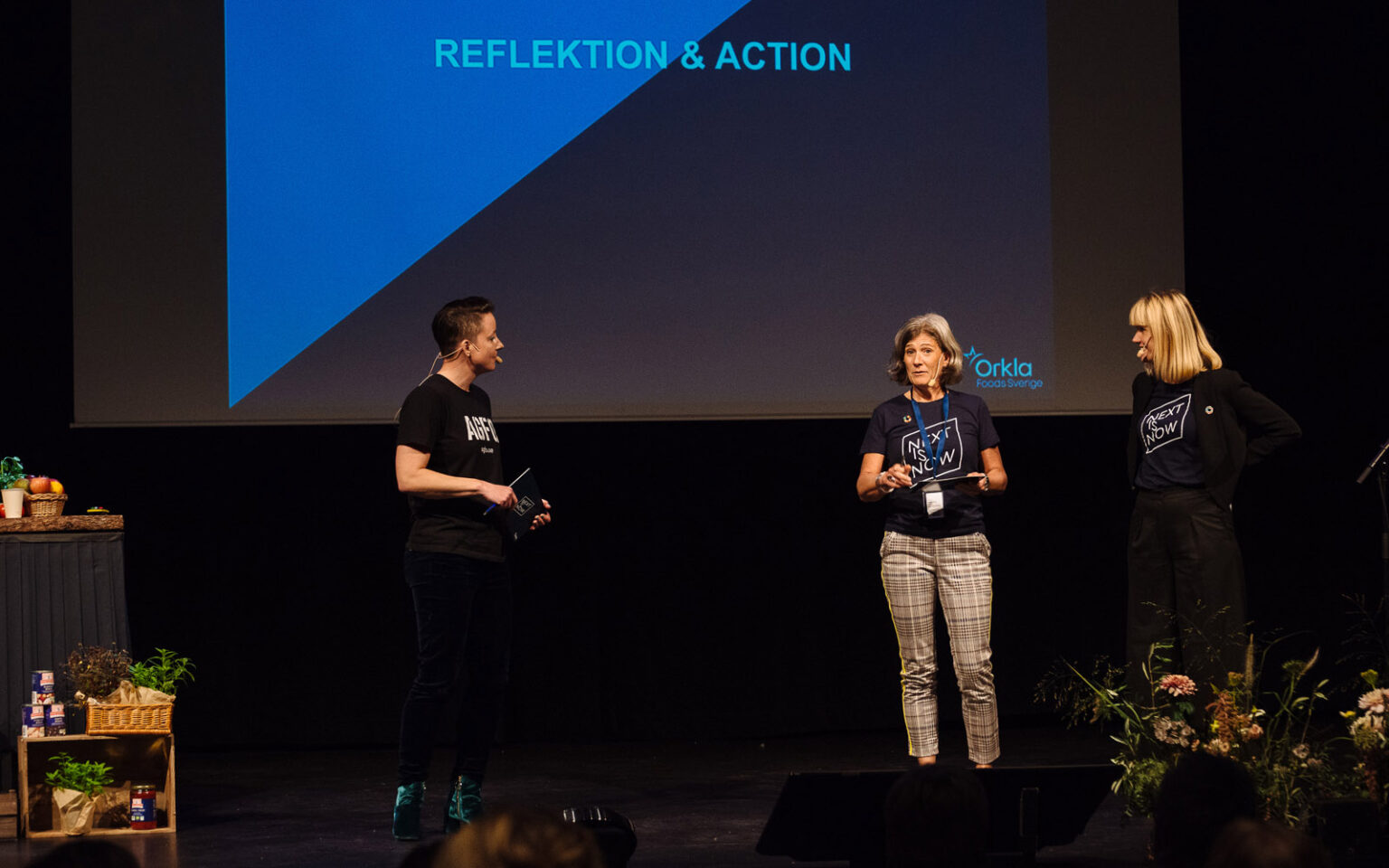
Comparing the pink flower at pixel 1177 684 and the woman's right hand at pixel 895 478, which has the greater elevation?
the woman's right hand at pixel 895 478

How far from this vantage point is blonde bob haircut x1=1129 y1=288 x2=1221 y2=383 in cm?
402

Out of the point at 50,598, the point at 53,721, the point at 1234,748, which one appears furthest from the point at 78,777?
the point at 1234,748

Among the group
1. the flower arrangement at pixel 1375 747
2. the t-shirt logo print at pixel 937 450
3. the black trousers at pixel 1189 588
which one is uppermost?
the t-shirt logo print at pixel 937 450

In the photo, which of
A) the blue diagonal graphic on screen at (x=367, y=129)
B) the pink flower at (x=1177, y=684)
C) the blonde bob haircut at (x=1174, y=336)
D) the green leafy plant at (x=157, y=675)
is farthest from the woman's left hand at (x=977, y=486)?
the green leafy plant at (x=157, y=675)

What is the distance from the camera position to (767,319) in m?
5.27

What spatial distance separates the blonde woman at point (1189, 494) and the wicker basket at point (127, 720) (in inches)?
105

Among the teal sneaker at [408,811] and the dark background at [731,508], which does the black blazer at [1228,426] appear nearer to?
the dark background at [731,508]

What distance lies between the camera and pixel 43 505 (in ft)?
14.1

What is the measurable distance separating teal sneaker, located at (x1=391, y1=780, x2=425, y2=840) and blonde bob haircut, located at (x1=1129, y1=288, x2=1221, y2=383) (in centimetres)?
227

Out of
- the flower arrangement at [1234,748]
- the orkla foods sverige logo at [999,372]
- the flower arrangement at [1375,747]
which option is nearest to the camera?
the flower arrangement at [1234,748]

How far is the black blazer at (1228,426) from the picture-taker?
3.98 m

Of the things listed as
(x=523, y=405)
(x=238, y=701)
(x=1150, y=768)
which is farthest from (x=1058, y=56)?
(x=238, y=701)

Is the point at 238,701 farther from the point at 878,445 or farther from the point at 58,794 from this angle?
the point at 878,445

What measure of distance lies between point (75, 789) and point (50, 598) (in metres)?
0.55
